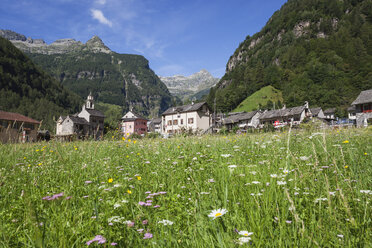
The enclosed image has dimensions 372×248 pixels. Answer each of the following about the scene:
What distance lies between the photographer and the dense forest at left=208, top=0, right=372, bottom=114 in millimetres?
91125

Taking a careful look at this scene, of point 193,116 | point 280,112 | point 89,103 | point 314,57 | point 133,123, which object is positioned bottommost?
point 133,123

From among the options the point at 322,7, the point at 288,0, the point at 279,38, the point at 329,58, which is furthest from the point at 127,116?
the point at 288,0

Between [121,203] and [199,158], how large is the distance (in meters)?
1.88

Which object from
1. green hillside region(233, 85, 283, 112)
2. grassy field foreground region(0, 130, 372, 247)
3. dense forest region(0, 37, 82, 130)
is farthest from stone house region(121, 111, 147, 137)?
grassy field foreground region(0, 130, 372, 247)

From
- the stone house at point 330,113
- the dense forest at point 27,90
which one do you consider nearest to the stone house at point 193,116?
the stone house at point 330,113

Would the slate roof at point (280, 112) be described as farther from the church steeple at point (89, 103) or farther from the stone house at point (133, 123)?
the church steeple at point (89, 103)

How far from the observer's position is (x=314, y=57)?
114 metres

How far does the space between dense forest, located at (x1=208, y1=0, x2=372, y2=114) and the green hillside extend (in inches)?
149

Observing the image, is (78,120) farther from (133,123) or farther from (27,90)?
(27,90)

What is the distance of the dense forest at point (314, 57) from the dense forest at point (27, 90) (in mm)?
97216

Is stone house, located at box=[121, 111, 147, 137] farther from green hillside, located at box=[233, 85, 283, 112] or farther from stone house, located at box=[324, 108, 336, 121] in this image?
stone house, located at box=[324, 108, 336, 121]

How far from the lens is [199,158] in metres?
3.69

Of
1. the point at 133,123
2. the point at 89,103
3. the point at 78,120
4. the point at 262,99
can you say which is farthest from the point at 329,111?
the point at 78,120

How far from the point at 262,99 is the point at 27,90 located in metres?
132
